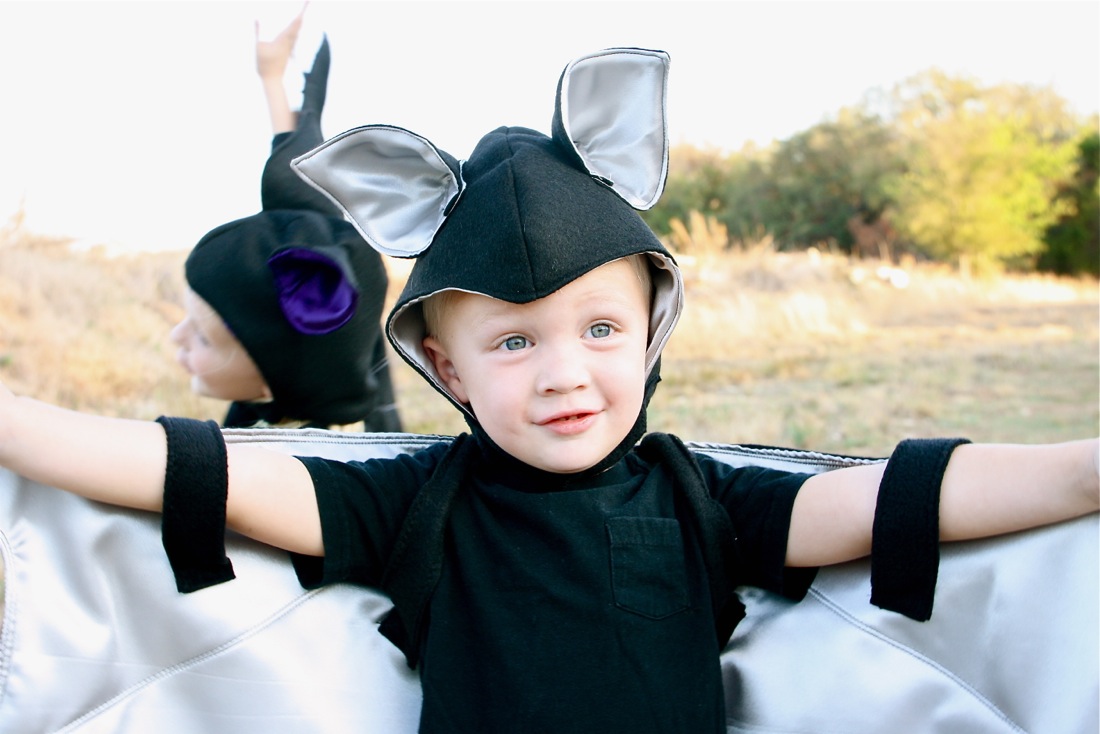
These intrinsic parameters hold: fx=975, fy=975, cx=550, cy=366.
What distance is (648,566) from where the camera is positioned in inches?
57.8

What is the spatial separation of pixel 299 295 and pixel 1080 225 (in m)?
25.4

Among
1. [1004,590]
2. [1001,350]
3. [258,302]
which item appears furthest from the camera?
[1001,350]

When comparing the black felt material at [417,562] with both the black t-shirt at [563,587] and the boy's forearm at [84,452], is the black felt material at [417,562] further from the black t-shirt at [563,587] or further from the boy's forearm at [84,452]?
the boy's forearm at [84,452]

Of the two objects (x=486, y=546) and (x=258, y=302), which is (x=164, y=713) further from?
(x=258, y=302)

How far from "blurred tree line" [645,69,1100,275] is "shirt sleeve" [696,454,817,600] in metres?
20.3

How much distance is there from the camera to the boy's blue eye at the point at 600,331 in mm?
1461

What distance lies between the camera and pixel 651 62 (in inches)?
60.4

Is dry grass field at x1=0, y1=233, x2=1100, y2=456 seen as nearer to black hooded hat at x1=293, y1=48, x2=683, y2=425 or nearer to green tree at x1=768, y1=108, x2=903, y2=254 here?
black hooded hat at x1=293, y1=48, x2=683, y2=425

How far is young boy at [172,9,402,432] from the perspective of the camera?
7.23 feet

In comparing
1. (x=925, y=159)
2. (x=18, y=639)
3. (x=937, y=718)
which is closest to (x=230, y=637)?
(x=18, y=639)

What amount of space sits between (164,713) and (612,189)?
3.48 ft

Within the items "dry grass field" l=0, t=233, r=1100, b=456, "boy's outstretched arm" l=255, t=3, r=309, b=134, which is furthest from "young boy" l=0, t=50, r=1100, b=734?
"dry grass field" l=0, t=233, r=1100, b=456

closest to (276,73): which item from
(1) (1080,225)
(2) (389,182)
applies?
(2) (389,182)

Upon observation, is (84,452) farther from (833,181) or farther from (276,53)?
(833,181)
